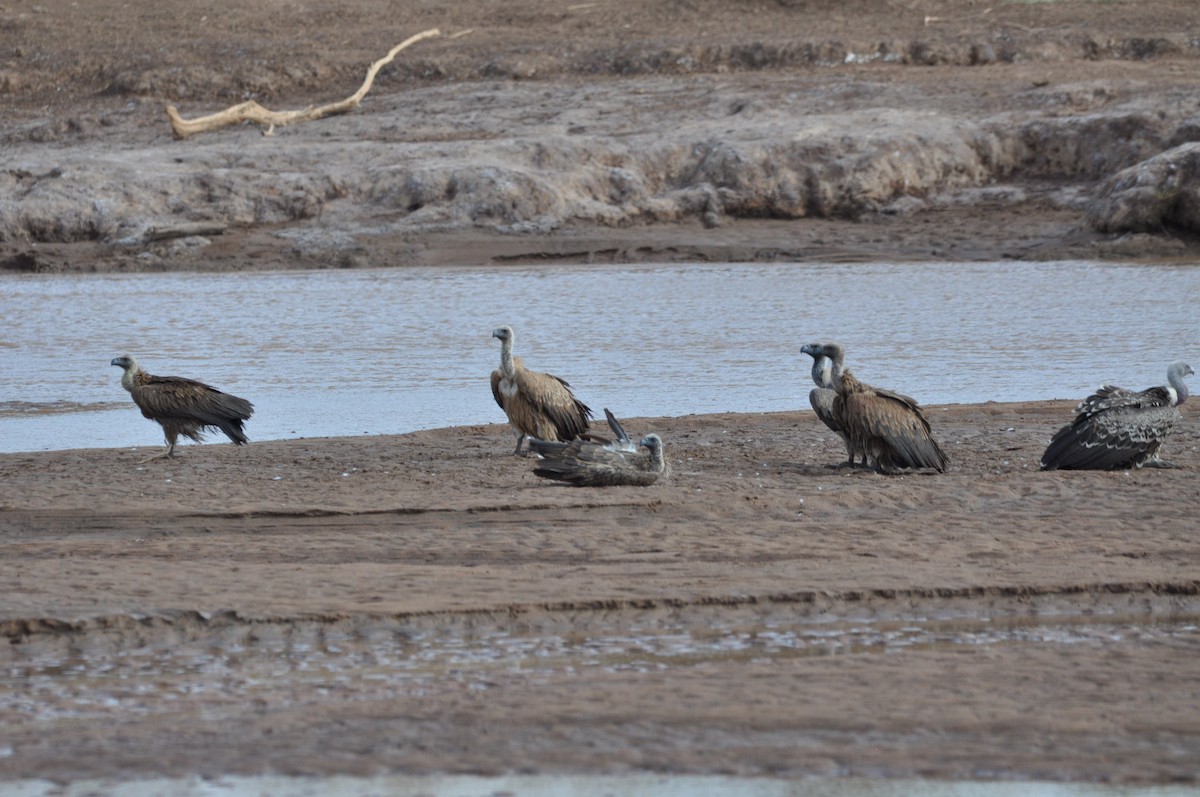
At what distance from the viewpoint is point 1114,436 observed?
29.5 ft

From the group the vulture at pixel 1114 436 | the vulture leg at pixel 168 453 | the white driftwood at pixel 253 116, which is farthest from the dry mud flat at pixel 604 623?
the white driftwood at pixel 253 116

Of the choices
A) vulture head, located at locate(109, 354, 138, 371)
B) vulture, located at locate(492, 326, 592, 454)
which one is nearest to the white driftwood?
vulture head, located at locate(109, 354, 138, 371)

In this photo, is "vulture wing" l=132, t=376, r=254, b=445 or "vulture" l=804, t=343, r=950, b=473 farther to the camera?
"vulture wing" l=132, t=376, r=254, b=445

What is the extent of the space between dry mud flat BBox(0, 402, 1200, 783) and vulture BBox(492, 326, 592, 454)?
897mm

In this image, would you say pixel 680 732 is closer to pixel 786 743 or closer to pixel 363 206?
pixel 786 743

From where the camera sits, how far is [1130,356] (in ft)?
50.5

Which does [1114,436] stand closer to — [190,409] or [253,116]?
[190,409]

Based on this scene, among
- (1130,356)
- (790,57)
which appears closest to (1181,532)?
(1130,356)

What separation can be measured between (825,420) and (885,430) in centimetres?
65

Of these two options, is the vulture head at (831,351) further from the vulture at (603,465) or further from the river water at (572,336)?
the river water at (572,336)

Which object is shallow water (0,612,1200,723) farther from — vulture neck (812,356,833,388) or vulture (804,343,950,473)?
vulture neck (812,356,833,388)

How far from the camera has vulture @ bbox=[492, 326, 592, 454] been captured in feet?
33.7

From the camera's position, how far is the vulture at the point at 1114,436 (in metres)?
8.98

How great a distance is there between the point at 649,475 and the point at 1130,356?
26.4ft
